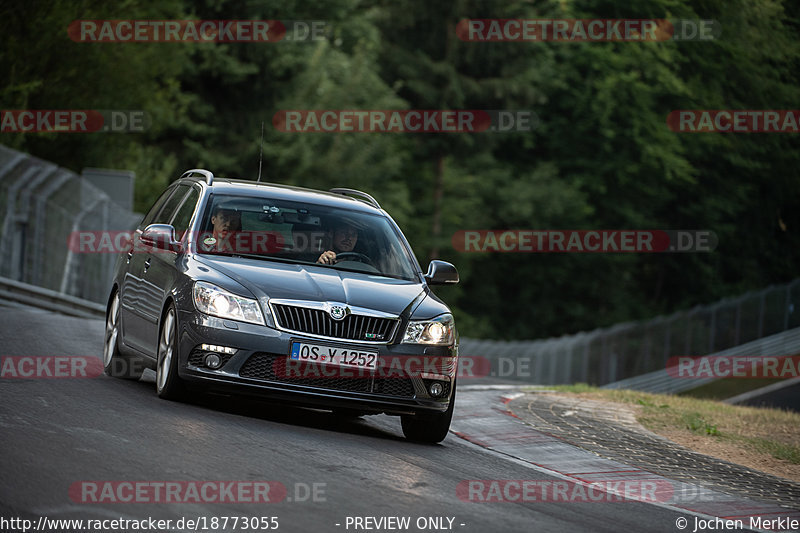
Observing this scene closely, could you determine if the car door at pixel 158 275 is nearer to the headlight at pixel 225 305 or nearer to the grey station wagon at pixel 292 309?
the grey station wagon at pixel 292 309

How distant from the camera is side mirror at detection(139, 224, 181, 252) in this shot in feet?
33.6

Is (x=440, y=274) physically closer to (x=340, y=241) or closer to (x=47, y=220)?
(x=340, y=241)

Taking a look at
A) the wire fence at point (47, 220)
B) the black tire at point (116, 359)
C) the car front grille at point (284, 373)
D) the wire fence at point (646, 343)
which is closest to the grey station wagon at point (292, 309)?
→ the car front grille at point (284, 373)

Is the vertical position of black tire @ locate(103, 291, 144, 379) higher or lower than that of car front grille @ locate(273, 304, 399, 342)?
lower

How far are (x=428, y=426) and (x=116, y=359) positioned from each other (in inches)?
123

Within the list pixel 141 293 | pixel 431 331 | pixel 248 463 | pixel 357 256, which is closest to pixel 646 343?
pixel 357 256

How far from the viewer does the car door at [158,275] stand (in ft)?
33.6

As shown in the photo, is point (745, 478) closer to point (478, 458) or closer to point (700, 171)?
point (478, 458)

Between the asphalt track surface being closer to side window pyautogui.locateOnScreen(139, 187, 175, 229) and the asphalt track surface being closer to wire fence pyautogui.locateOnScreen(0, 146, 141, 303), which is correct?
side window pyautogui.locateOnScreen(139, 187, 175, 229)

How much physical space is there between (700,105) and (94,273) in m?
23.3

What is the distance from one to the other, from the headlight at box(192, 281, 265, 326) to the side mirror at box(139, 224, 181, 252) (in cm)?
88

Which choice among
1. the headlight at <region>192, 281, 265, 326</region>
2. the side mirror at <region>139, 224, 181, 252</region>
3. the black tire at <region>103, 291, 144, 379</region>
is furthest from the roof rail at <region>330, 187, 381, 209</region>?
the headlight at <region>192, 281, 265, 326</region>

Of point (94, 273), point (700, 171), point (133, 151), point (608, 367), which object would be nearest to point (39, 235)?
point (94, 273)

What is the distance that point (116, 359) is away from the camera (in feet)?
38.1
